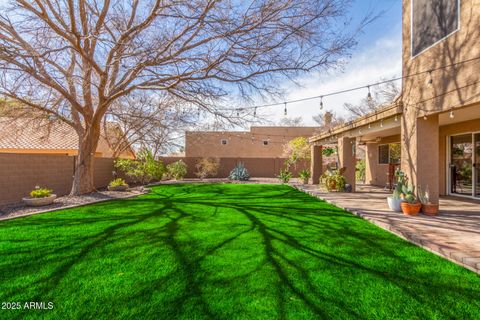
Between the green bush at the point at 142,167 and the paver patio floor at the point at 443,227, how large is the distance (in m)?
9.69

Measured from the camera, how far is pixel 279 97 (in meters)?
8.99

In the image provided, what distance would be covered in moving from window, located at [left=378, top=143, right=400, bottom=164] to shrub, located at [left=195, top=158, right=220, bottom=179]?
35.7 feet

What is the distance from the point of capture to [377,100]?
877 inches

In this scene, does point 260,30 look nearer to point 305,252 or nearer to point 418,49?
point 418,49

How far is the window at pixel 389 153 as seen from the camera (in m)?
12.1

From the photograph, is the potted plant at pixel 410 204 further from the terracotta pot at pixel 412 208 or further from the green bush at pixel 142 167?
the green bush at pixel 142 167

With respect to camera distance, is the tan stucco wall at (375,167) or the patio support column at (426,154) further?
the tan stucco wall at (375,167)

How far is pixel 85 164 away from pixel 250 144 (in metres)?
18.1

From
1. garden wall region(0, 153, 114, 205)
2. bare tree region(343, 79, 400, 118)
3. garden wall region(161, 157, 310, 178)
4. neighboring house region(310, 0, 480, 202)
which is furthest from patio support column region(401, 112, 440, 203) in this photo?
garden wall region(161, 157, 310, 178)

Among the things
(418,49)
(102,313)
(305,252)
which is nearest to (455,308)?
(305,252)

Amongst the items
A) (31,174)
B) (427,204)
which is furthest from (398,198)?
(31,174)

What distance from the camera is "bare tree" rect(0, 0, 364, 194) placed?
6.51 metres

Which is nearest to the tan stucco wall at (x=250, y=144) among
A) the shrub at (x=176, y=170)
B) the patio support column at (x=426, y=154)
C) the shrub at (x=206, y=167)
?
the shrub at (x=206, y=167)

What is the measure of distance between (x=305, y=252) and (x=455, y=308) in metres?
1.64
